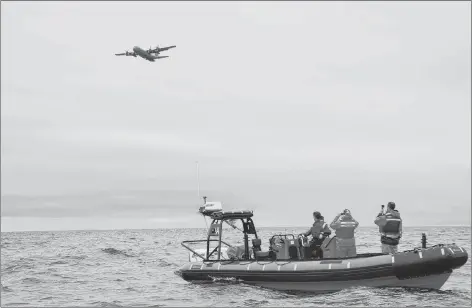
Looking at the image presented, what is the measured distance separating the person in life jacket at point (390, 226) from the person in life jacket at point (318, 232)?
5.80ft

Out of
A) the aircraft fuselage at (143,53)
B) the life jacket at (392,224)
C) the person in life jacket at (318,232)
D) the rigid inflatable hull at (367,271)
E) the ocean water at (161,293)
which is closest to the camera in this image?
the ocean water at (161,293)

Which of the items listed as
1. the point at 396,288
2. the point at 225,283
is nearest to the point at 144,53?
the point at 225,283

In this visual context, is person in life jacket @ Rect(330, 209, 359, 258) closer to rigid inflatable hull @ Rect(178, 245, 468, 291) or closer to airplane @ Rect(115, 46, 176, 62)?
rigid inflatable hull @ Rect(178, 245, 468, 291)

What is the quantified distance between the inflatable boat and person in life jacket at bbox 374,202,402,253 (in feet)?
2.17

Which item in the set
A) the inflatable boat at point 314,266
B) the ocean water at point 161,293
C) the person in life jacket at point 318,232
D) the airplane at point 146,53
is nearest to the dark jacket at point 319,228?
the person in life jacket at point 318,232

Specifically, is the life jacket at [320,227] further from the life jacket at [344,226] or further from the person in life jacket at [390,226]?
the person in life jacket at [390,226]

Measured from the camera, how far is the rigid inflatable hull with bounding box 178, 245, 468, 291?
1593cm

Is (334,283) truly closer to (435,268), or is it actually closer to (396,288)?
(396,288)

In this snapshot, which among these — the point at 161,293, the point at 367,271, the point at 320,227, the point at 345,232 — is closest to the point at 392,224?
the point at 345,232

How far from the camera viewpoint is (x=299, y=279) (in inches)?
675

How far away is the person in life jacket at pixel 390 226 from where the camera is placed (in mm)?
17062

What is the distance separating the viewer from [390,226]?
56.1 ft

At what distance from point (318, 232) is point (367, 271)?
243 centimetres

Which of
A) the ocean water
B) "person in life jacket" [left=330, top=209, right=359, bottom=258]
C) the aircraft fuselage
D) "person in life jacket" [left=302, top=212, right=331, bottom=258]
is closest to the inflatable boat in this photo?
"person in life jacket" [left=302, top=212, right=331, bottom=258]
